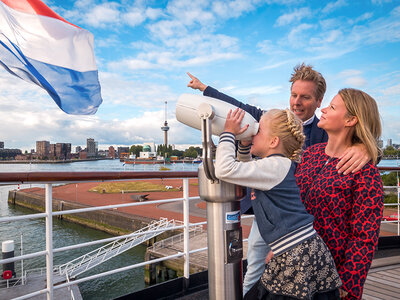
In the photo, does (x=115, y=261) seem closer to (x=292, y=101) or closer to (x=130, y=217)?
(x=130, y=217)

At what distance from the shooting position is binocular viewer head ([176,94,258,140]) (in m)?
0.89

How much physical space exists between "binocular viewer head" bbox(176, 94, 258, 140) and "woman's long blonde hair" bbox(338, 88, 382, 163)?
0.35m

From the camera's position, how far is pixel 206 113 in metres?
0.88

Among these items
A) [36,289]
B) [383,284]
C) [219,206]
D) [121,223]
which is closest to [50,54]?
[219,206]

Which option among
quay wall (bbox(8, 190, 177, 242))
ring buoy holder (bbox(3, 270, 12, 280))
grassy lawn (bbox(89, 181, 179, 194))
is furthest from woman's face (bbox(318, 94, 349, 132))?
grassy lawn (bbox(89, 181, 179, 194))

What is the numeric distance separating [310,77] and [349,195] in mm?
803

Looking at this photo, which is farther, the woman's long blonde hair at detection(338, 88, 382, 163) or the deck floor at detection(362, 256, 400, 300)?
the deck floor at detection(362, 256, 400, 300)

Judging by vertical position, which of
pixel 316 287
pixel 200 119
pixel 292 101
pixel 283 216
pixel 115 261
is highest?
pixel 292 101

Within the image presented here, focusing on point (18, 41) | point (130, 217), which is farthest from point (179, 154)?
point (18, 41)

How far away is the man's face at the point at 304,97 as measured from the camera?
1545 mm

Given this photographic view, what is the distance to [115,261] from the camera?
15.1m

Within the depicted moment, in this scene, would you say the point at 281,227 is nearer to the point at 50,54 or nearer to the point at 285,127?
the point at 285,127

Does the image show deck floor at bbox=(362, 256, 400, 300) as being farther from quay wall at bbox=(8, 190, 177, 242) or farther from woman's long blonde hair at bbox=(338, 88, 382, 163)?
quay wall at bbox=(8, 190, 177, 242)

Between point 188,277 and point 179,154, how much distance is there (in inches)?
3054
